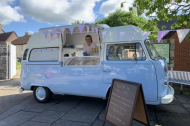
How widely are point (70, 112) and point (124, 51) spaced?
247 centimetres

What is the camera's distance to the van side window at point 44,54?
574 cm

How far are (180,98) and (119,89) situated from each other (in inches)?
163

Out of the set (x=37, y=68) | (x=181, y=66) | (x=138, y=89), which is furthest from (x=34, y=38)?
(x=181, y=66)

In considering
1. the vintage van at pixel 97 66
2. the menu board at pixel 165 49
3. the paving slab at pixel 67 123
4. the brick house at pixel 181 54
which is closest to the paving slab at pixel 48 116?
the paving slab at pixel 67 123

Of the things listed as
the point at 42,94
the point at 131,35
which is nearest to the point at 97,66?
the point at 131,35

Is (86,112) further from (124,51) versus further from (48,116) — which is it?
(124,51)

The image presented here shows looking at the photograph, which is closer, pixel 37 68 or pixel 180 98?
pixel 37 68

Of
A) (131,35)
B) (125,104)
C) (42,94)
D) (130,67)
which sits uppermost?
(131,35)

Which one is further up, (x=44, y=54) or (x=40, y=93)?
(x=44, y=54)

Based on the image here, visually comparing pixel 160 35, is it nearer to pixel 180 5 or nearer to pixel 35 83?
pixel 180 5

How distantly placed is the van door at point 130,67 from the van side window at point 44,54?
1.87 metres

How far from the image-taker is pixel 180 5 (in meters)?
4.82

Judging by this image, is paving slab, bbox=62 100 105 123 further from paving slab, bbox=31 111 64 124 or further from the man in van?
the man in van

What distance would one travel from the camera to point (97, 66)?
4992 mm
